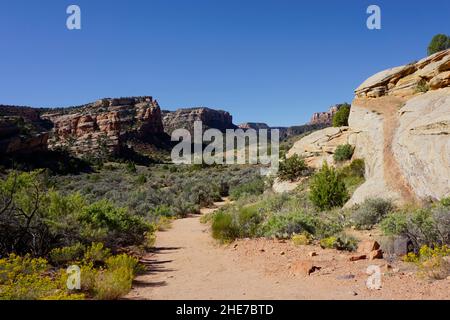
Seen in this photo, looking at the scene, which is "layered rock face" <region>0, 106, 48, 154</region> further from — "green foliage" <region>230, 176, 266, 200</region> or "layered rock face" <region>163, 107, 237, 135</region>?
"layered rock face" <region>163, 107, 237, 135</region>

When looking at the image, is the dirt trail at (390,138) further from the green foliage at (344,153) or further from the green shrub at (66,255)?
the green shrub at (66,255)

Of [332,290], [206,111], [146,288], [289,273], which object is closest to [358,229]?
[289,273]

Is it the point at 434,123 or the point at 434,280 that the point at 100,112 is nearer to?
the point at 434,123

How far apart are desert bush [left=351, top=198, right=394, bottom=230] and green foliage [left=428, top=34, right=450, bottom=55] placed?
20.5 m

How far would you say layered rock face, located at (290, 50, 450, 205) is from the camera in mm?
12125

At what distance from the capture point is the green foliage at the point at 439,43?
26.8 m

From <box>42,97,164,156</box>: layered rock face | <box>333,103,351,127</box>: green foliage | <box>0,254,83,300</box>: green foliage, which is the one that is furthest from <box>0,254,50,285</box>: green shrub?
<box>42,97,164,156</box>: layered rock face

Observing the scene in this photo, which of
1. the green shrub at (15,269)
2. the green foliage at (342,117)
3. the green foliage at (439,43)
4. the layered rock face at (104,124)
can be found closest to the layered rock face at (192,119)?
the layered rock face at (104,124)

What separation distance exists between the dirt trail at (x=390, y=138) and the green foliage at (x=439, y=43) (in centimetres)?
965

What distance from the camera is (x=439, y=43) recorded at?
88.7ft

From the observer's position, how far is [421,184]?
12352mm

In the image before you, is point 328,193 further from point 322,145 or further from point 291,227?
point 322,145

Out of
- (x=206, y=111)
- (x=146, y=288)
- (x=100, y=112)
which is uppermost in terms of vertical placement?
(x=206, y=111)

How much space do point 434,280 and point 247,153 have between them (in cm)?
6327
